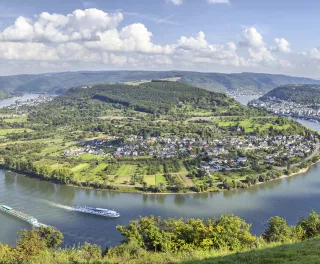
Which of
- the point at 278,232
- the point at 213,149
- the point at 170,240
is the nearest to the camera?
the point at 170,240

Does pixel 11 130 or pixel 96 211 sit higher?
pixel 11 130

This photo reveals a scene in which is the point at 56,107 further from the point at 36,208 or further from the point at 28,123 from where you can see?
the point at 36,208

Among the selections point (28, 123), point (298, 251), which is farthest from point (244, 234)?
point (28, 123)

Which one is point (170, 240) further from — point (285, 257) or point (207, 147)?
point (207, 147)

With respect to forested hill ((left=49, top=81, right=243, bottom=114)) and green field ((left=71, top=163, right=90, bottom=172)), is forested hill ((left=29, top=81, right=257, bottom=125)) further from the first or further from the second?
green field ((left=71, top=163, right=90, bottom=172))

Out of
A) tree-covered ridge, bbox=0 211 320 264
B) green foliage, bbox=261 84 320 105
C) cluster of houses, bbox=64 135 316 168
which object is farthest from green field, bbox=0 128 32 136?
green foliage, bbox=261 84 320 105

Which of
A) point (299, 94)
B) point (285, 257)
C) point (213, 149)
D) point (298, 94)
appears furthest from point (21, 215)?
point (299, 94)
